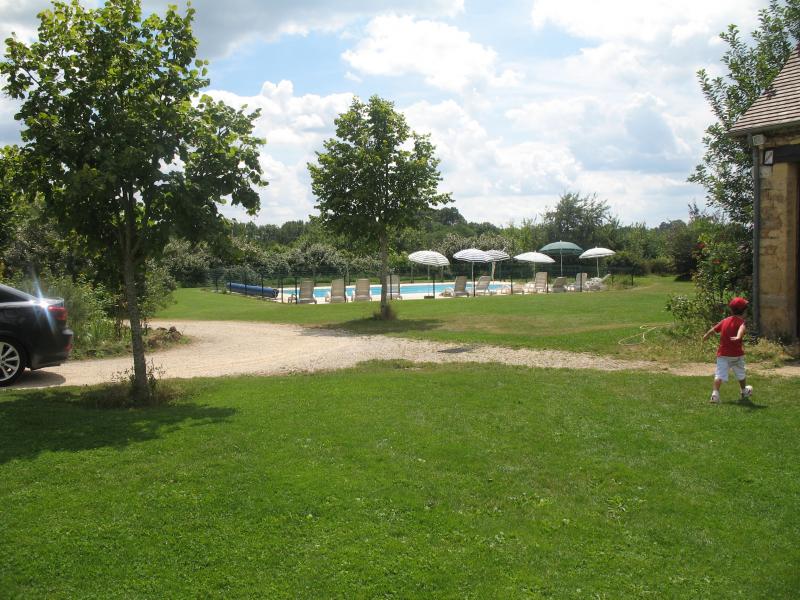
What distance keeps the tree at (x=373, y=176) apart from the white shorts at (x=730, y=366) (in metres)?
12.6

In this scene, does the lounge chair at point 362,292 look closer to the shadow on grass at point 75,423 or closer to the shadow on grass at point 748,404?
the shadow on grass at point 75,423

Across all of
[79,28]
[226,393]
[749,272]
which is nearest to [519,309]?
[749,272]

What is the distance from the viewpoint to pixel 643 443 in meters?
6.25

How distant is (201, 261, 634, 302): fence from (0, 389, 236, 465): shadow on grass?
1120 inches

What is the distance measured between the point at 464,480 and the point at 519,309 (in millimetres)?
17467

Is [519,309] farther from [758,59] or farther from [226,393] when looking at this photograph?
[226,393]

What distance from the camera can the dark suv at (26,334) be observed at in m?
9.20

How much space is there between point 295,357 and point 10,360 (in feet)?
16.1

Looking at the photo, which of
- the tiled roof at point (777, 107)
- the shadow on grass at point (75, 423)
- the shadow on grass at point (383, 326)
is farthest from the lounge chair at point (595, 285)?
the shadow on grass at point (75, 423)

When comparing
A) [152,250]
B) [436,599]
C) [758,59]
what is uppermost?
[758,59]

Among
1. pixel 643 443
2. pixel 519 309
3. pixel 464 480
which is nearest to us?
pixel 464 480

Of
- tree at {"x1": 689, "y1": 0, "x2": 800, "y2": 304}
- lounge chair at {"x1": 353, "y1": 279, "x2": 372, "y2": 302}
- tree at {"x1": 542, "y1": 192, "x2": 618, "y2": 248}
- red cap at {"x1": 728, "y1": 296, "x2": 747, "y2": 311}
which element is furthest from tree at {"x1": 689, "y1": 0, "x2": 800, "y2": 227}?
tree at {"x1": 542, "y1": 192, "x2": 618, "y2": 248}

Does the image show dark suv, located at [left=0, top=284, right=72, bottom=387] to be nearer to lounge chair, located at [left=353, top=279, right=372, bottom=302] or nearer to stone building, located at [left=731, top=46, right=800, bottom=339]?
stone building, located at [left=731, top=46, right=800, bottom=339]

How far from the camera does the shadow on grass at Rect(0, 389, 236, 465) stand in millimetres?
5977
